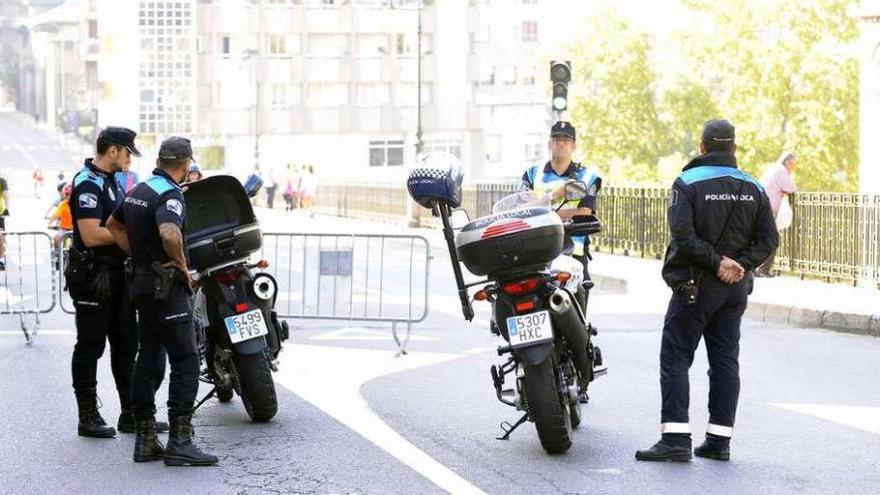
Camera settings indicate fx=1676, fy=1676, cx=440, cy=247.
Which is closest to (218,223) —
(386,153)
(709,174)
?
(709,174)

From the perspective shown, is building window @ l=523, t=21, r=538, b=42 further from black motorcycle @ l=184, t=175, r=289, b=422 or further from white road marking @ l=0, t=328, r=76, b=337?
black motorcycle @ l=184, t=175, r=289, b=422

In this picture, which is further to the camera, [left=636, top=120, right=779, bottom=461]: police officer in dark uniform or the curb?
the curb

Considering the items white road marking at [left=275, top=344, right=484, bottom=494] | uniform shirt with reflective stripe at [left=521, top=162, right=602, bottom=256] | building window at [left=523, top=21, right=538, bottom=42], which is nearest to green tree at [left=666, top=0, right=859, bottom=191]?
white road marking at [left=275, top=344, right=484, bottom=494]

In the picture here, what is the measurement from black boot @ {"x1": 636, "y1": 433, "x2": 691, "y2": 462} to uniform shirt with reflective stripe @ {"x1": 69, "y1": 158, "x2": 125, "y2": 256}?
10.0ft

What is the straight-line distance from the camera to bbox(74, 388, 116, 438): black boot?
909 centimetres

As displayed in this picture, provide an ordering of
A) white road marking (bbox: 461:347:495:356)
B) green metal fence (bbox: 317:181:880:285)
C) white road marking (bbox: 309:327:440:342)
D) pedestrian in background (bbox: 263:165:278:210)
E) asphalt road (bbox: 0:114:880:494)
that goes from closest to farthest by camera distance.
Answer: asphalt road (bbox: 0:114:880:494)
white road marking (bbox: 461:347:495:356)
white road marking (bbox: 309:327:440:342)
green metal fence (bbox: 317:181:880:285)
pedestrian in background (bbox: 263:165:278:210)

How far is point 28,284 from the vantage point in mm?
21125

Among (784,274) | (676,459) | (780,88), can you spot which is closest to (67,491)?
(676,459)

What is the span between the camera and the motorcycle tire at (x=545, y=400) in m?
8.14

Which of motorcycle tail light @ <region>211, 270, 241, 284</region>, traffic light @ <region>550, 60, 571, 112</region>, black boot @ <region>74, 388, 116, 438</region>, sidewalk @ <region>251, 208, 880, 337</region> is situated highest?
traffic light @ <region>550, 60, 571, 112</region>

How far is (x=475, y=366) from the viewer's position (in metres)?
12.3

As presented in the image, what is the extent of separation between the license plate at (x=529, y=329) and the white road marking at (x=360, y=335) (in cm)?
612

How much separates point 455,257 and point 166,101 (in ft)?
297

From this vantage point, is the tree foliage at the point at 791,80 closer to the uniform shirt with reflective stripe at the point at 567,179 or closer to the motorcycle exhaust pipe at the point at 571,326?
the uniform shirt with reflective stripe at the point at 567,179
